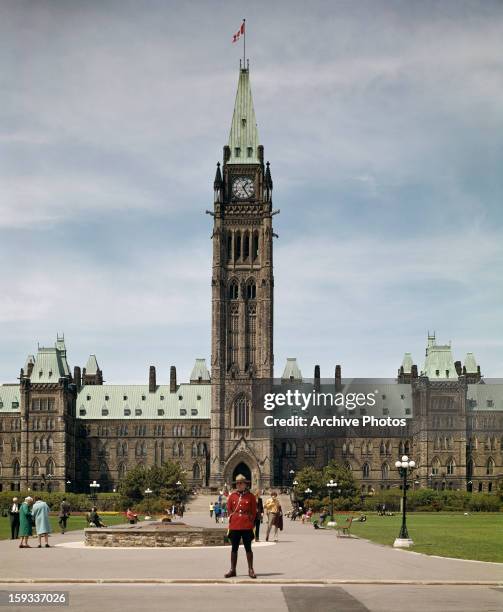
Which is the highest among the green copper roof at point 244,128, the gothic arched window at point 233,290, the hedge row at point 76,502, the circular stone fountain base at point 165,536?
the green copper roof at point 244,128

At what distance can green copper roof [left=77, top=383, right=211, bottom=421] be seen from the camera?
17775cm

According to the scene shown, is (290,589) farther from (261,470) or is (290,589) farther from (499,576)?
(261,470)

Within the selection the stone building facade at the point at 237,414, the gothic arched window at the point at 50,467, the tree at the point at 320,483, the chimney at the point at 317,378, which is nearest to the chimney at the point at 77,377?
the stone building facade at the point at 237,414

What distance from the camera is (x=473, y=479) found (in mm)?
166125

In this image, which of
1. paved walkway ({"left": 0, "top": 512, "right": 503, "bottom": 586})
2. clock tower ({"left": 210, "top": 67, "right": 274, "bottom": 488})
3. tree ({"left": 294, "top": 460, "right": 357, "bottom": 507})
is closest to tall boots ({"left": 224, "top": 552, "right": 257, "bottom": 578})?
paved walkway ({"left": 0, "top": 512, "right": 503, "bottom": 586})

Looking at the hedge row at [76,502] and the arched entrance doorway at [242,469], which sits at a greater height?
the arched entrance doorway at [242,469]

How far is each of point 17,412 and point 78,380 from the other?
1543 cm

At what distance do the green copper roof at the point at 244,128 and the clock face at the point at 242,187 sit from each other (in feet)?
8.43

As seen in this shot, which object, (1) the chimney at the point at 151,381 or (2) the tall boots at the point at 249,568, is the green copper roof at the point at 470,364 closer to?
(1) the chimney at the point at 151,381

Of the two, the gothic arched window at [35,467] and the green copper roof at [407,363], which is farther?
the green copper roof at [407,363]

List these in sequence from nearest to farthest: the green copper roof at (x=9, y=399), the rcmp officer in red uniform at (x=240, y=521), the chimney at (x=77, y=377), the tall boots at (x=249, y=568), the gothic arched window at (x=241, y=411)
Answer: the tall boots at (x=249, y=568)
the rcmp officer in red uniform at (x=240, y=521)
the gothic arched window at (x=241, y=411)
the green copper roof at (x=9, y=399)
the chimney at (x=77, y=377)

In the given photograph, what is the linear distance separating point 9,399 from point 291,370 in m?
46.7

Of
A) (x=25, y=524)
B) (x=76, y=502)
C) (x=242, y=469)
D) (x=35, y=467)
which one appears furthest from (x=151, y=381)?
(x=25, y=524)

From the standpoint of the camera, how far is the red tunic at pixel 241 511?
2628 centimetres
